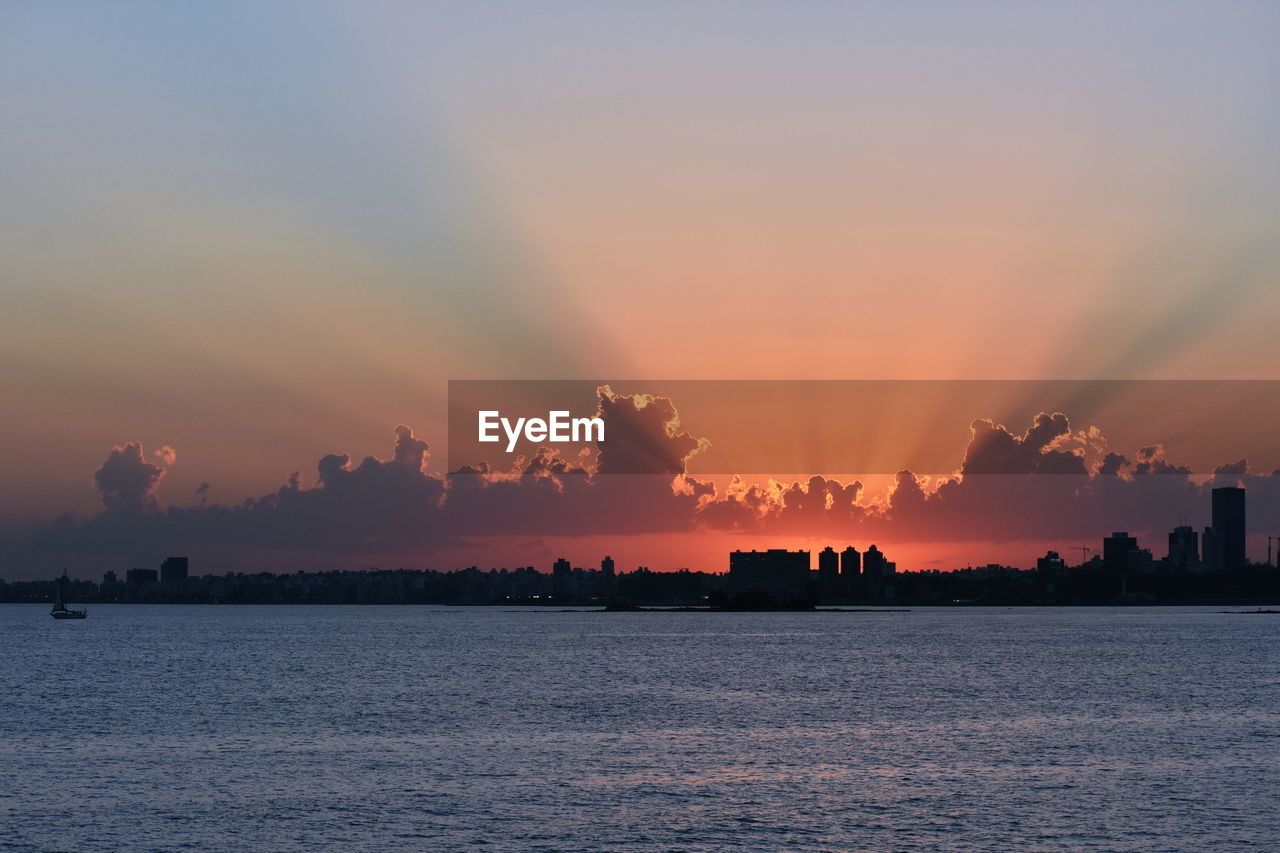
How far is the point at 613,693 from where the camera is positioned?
13588 cm

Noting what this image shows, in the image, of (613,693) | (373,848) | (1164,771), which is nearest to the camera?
(373,848)

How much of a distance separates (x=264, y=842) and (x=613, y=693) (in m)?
77.8

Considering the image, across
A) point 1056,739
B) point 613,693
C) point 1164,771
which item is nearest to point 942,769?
point 1164,771

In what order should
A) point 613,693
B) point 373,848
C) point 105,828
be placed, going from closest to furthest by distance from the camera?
point 373,848 < point 105,828 < point 613,693

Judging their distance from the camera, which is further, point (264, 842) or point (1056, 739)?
point (1056, 739)

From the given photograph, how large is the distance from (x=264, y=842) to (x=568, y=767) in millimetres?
25477

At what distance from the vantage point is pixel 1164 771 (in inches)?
3184

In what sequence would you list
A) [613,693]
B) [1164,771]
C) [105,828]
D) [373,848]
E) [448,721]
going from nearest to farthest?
[373,848]
[105,828]
[1164,771]
[448,721]
[613,693]

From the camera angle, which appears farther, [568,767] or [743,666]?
[743,666]

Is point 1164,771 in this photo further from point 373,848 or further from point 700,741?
point 373,848

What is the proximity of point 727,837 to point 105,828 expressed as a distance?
94.9 feet

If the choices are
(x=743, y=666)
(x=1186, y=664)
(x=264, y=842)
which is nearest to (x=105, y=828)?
(x=264, y=842)

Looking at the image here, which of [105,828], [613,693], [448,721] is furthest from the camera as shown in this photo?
[613,693]

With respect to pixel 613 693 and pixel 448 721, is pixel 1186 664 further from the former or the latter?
Result: pixel 448 721
